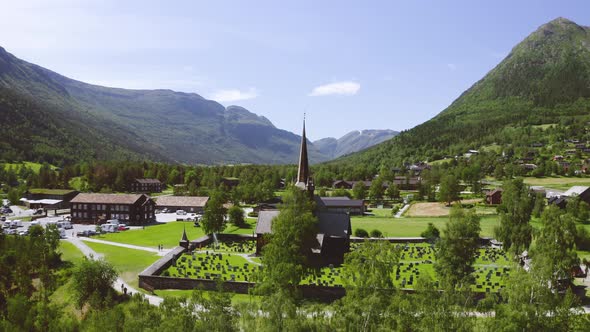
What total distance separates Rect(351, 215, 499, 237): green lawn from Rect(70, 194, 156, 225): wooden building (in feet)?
167

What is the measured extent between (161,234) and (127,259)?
2166 centimetres

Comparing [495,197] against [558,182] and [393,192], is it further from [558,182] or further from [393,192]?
[558,182]

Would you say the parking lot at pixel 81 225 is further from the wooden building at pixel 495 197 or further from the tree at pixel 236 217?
the wooden building at pixel 495 197

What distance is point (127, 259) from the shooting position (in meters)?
59.8

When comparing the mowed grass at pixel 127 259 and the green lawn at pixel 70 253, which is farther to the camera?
the green lawn at pixel 70 253

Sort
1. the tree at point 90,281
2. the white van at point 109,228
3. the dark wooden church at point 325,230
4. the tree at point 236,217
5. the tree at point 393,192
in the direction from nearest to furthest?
the tree at point 90,281 < the dark wooden church at point 325,230 < the white van at point 109,228 < the tree at point 236,217 < the tree at point 393,192

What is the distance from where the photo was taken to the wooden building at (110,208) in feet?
323

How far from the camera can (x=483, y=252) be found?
64.1 meters

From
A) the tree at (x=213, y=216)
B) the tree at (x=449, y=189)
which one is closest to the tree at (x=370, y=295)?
the tree at (x=213, y=216)

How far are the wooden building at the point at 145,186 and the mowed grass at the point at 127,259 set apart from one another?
281ft

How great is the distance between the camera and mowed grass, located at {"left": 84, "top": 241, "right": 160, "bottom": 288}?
5294 centimetres

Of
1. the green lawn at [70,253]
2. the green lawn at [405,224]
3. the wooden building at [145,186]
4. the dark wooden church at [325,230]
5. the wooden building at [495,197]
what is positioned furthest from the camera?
the wooden building at [145,186]

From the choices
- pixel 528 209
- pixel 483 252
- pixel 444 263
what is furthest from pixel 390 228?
pixel 444 263

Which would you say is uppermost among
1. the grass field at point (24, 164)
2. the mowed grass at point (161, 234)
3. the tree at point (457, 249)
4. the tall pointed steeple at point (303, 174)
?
the tall pointed steeple at point (303, 174)
